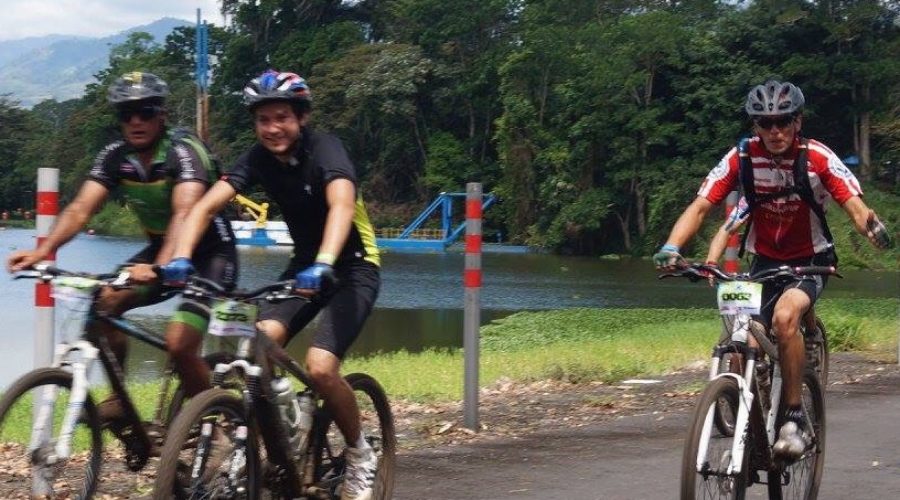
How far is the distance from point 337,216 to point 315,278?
16.3 inches

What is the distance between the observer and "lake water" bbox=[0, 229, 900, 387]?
69.4ft

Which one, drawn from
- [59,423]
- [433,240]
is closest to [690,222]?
[59,423]

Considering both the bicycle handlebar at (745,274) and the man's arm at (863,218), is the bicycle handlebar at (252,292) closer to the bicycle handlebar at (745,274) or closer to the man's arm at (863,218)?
the bicycle handlebar at (745,274)

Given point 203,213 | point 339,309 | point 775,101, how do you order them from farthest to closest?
1. point 775,101
2. point 339,309
3. point 203,213

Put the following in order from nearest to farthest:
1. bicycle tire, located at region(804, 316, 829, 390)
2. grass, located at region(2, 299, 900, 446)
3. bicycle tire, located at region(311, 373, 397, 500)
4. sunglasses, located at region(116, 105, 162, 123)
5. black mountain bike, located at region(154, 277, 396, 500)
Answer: black mountain bike, located at region(154, 277, 396, 500), bicycle tire, located at region(311, 373, 397, 500), sunglasses, located at region(116, 105, 162, 123), bicycle tire, located at region(804, 316, 829, 390), grass, located at region(2, 299, 900, 446)

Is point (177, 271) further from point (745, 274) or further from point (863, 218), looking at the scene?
point (863, 218)

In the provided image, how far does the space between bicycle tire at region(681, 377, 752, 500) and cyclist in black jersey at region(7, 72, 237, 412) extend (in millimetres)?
2030

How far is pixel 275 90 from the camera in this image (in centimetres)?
531

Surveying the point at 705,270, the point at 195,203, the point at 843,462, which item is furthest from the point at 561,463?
the point at 195,203

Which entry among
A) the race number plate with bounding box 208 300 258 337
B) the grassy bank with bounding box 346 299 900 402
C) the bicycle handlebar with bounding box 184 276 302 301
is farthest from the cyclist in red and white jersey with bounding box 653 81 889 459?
the grassy bank with bounding box 346 299 900 402

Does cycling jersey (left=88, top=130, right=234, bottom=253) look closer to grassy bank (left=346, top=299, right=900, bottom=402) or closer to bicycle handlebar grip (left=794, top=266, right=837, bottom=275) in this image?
bicycle handlebar grip (left=794, top=266, right=837, bottom=275)

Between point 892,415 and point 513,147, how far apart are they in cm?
5609

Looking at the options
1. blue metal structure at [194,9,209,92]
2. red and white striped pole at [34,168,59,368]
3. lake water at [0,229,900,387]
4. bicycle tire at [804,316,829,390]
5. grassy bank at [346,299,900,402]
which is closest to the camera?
red and white striped pole at [34,168,59,368]

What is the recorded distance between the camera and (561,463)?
729 cm
